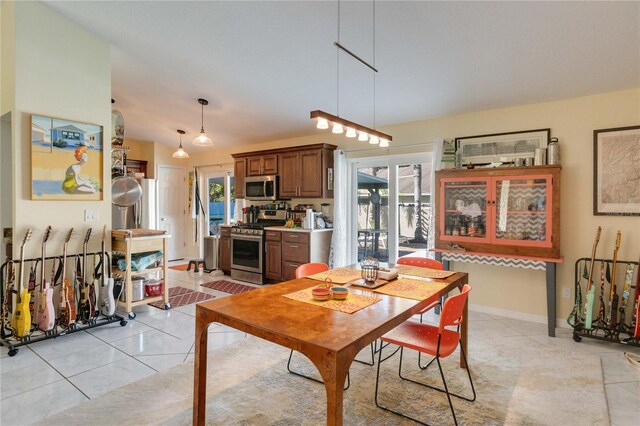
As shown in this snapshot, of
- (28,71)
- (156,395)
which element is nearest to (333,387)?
(156,395)

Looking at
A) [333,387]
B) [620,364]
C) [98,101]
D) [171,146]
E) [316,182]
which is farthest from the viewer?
[171,146]

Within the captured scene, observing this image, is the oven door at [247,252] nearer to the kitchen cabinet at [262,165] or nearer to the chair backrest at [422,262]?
the kitchen cabinet at [262,165]

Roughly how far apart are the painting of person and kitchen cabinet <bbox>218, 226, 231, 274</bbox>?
8.80ft

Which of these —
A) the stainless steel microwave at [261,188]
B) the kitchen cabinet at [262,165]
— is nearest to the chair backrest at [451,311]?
the stainless steel microwave at [261,188]

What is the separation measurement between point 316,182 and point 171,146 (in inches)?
156

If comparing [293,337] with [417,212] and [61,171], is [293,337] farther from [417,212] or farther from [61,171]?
[417,212]

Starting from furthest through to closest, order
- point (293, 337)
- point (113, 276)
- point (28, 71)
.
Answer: point (113, 276)
point (28, 71)
point (293, 337)

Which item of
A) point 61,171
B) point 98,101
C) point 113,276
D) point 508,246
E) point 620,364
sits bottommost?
point 620,364

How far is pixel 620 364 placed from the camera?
9.18ft

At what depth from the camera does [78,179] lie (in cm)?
352

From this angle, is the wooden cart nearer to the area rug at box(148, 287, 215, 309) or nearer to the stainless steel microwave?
the area rug at box(148, 287, 215, 309)

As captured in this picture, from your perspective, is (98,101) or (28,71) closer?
(28,71)

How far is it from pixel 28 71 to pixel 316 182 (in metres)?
3.42

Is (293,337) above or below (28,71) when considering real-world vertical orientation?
below
